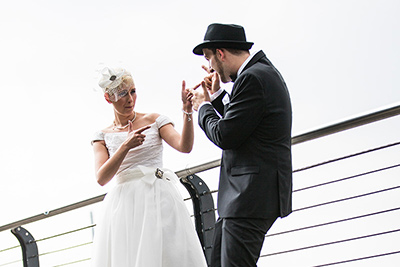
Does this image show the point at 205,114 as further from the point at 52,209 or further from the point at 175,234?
the point at 52,209

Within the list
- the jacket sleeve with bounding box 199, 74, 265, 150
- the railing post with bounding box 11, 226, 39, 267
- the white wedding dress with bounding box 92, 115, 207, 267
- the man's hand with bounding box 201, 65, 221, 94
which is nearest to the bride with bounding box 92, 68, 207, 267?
the white wedding dress with bounding box 92, 115, 207, 267

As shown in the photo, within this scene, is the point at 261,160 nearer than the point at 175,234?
Yes

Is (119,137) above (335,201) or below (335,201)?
above

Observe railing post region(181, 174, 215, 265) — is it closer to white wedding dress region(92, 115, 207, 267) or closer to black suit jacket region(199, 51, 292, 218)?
white wedding dress region(92, 115, 207, 267)

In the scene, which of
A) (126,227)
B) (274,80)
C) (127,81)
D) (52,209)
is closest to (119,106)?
(127,81)

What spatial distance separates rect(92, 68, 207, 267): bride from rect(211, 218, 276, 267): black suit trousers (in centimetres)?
72

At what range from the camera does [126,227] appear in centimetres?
353

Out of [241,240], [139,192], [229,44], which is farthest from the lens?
[139,192]

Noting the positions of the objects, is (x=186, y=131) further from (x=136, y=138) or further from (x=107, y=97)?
(x=107, y=97)

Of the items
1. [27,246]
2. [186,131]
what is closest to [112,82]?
[186,131]

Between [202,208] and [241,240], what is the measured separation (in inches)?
48.3

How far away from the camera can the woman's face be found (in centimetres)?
360

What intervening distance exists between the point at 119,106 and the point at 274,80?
117 cm

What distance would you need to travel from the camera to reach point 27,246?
4.95 metres
